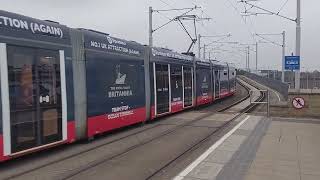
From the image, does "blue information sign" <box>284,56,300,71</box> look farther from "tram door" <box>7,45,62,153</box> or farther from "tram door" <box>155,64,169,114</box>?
"tram door" <box>7,45,62,153</box>

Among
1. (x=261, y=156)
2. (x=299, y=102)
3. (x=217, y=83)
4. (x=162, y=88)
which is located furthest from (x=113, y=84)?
(x=217, y=83)

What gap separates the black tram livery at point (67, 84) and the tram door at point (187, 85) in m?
3.85

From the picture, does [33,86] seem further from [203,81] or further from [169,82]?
[203,81]

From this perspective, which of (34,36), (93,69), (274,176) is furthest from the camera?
(93,69)

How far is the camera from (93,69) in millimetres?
13234

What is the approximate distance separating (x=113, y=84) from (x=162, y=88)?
17.2ft

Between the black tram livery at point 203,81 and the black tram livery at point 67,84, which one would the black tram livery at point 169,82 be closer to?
the black tram livery at point 67,84

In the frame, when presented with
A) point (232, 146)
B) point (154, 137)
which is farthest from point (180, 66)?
point (232, 146)

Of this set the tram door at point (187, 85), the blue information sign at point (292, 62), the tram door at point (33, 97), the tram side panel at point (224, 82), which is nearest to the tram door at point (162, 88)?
the tram door at point (187, 85)

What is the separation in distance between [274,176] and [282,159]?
1988mm

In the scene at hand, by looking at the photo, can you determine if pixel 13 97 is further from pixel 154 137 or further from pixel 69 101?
pixel 154 137

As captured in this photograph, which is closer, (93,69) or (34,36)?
(34,36)

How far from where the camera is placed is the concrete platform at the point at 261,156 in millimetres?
9541

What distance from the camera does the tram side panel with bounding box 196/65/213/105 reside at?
27328 mm
